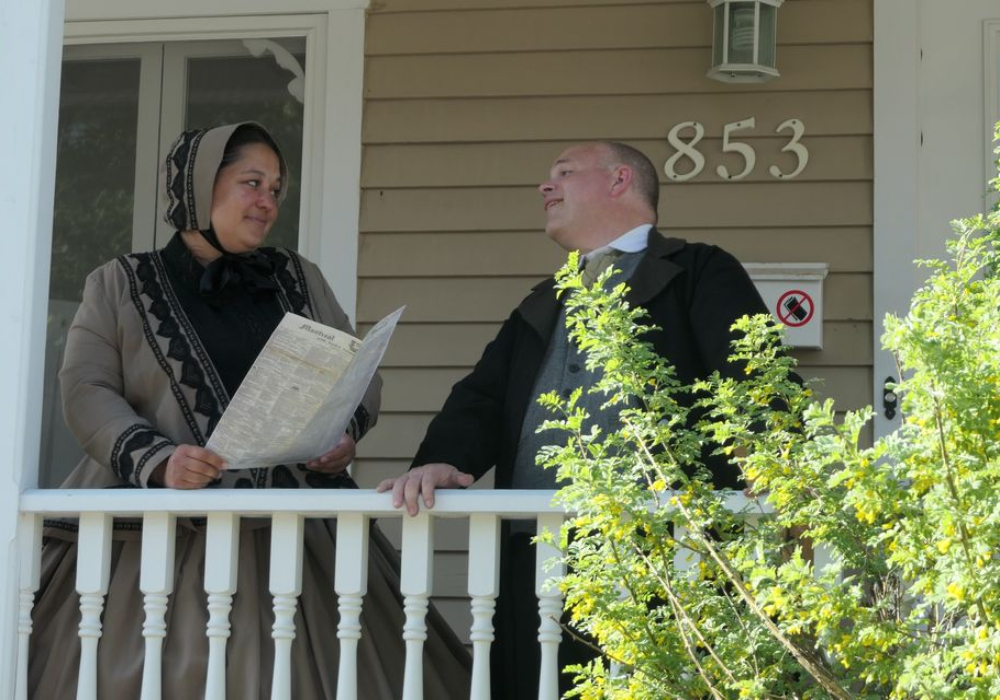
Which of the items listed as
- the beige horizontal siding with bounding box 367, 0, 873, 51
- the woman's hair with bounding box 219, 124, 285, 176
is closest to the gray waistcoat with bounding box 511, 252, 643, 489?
the woman's hair with bounding box 219, 124, 285, 176

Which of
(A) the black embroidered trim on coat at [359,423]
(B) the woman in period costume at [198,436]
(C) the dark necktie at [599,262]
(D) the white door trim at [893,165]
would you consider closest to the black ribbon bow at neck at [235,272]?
(B) the woman in period costume at [198,436]

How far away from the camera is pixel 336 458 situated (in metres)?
3.94

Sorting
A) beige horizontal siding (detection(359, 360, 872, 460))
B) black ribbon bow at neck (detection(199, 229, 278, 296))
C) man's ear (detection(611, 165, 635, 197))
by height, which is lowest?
beige horizontal siding (detection(359, 360, 872, 460))

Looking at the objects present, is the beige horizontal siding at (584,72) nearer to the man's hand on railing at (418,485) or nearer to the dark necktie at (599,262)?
the dark necktie at (599,262)

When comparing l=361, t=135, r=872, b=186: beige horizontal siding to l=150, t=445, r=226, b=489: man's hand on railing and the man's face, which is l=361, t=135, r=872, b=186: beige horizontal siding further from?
l=150, t=445, r=226, b=489: man's hand on railing

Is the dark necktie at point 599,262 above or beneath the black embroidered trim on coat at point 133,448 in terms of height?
above

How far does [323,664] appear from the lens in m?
3.74

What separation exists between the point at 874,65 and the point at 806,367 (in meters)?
1.00

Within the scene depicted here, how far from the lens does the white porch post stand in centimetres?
368

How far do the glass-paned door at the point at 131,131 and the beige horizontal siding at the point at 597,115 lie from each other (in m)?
0.42

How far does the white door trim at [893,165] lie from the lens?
5.07 meters

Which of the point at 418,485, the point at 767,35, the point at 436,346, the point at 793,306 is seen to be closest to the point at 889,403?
the point at 793,306

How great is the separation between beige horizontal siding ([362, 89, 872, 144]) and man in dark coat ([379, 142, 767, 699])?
929 millimetres

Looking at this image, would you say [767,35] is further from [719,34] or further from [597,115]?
[597,115]
